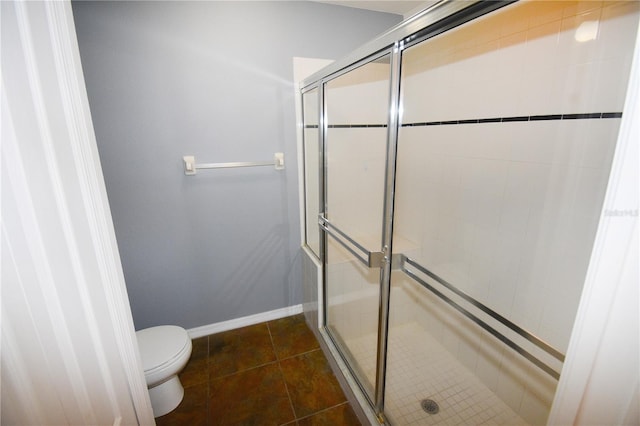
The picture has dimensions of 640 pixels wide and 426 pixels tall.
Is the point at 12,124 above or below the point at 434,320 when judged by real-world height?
above

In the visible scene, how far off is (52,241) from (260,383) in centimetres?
155

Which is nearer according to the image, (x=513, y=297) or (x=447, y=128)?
(x=513, y=297)

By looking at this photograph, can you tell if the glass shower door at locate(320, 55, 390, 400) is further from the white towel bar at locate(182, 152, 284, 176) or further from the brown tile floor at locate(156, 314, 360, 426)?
the white towel bar at locate(182, 152, 284, 176)

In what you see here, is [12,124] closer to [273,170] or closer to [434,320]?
[273,170]

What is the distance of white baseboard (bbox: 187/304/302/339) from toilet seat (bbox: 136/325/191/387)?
1.29 ft

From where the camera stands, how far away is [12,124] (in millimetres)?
483

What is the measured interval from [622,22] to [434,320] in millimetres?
1671

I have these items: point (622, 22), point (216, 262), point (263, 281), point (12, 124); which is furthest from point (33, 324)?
point (622, 22)

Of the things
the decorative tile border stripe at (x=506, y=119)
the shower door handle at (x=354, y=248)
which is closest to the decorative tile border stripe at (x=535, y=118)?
the decorative tile border stripe at (x=506, y=119)

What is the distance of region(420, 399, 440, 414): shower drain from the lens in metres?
1.45

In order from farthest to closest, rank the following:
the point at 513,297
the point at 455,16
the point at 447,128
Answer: the point at 447,128 → the point at 513,297 → the point at 455,16

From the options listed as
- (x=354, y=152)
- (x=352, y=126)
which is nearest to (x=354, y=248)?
(x=354, y=152)

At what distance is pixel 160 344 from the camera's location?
63.7 inches

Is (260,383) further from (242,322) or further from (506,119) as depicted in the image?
(506,119)
